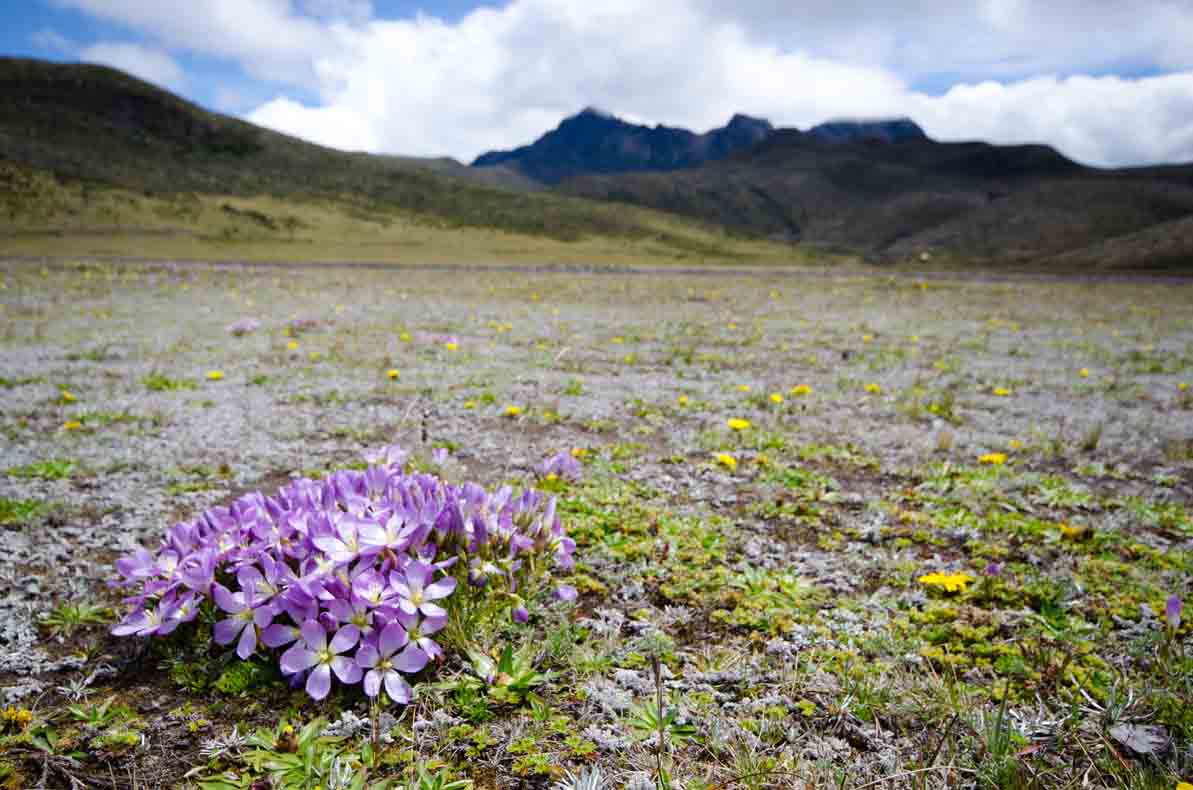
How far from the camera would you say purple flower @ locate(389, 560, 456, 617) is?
273cm

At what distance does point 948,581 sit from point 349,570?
334cm

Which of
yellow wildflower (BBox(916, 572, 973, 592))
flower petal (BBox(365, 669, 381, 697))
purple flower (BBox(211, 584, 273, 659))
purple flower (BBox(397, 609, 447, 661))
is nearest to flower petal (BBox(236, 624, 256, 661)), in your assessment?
purple flower (BBox(211, 584, 273, 659))

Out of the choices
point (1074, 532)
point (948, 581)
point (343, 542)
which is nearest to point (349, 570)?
point (343, 542)

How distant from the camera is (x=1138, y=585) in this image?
376 centimetres

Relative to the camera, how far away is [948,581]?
12.3ft

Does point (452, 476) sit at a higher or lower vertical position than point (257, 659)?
higher

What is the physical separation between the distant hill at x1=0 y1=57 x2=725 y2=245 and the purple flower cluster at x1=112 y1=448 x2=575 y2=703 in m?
80.2

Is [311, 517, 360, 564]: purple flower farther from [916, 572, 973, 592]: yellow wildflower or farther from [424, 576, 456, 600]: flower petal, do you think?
[916, 572, 973, 592]: yellow wildflower

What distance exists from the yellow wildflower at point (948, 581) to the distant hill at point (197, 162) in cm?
8195

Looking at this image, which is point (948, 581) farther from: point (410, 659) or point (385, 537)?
point (385, 537)

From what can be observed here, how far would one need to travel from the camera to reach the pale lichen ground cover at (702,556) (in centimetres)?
256

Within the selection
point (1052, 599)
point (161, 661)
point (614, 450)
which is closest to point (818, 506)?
point (1052, 599)

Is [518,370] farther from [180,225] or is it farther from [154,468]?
[180,225]

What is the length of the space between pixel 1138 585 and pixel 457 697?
3953mm
